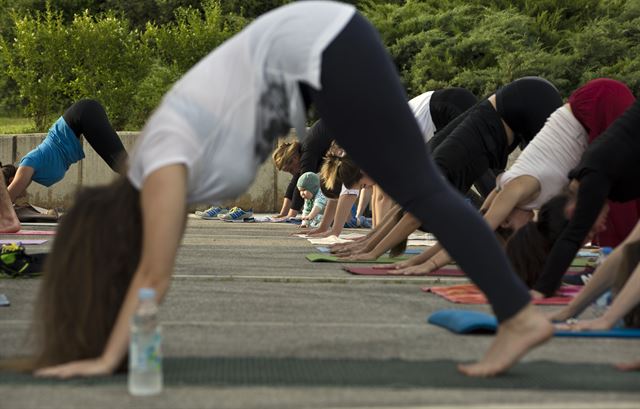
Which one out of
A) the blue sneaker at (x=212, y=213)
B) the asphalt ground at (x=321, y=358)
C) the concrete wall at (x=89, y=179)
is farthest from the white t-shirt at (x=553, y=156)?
the concrete wall at (x=89, y=179)

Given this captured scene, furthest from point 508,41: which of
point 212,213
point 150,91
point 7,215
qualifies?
point 7,215

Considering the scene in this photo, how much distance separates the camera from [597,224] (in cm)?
512

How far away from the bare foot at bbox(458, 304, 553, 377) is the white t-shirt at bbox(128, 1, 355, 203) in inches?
35.1

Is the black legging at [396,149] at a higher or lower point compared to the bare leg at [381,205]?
higher

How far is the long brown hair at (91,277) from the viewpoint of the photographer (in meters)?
3.45

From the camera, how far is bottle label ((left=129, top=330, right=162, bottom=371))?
3160 millimetres

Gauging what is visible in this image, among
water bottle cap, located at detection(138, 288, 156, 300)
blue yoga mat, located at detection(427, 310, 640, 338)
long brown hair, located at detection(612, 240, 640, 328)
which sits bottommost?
blue yoga mat, located at detection(427, 310, 640, 338)

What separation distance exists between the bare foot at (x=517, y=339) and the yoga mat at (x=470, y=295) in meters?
1.90

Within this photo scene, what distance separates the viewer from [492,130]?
24.7ft

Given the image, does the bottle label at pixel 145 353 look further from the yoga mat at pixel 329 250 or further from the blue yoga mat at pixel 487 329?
the yoga mat at pixel 329 250

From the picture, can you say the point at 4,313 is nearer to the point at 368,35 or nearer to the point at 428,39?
the point at 368,35

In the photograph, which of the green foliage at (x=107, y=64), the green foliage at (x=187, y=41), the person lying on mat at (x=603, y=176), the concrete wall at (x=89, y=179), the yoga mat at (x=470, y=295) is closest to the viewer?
the person lying on mat at (x=603, y=176)

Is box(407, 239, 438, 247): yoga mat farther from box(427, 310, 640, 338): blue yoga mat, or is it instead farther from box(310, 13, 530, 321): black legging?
box(310, 13, 530, 321): black legging

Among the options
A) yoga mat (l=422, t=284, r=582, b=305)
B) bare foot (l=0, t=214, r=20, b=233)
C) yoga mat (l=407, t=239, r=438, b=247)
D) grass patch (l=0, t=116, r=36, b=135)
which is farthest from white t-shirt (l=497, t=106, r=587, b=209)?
grass patch (l=0, t=116, r=36, b=135)
